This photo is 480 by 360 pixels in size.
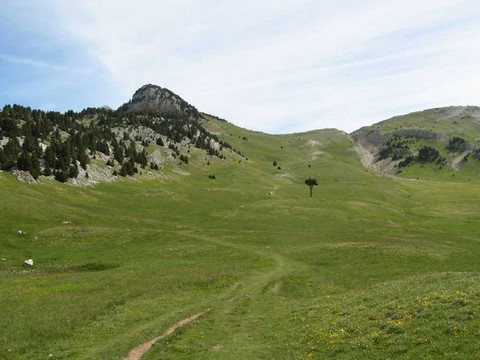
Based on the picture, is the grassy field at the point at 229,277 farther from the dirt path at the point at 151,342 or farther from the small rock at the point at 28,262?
the small rock at the point at 28,262

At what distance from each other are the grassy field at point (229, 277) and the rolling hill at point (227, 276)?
183mm

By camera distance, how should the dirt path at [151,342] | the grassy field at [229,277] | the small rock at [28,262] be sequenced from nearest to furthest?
the grassy field at [229,277] < the dirt path at [151,342] < the small rock at [28,262]

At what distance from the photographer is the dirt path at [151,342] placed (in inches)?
984

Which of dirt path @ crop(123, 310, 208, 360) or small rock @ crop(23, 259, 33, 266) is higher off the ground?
dirt path @ crop(123, 310, 208, 360)

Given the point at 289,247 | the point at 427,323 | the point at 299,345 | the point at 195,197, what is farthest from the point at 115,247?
the point at 195,197

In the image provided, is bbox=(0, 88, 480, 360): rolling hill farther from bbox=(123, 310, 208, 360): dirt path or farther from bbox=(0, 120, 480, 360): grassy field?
bbox=(123, 310, 208, 360): dirt path

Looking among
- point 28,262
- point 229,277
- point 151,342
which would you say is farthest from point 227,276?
point 28,262

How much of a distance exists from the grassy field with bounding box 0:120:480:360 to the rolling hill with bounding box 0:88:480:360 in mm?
183

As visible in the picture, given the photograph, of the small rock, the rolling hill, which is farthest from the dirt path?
the small rock

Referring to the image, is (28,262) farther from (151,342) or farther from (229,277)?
(151,342)

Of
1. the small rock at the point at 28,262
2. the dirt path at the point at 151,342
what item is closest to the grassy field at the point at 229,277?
the dirt path at the point at 151,342

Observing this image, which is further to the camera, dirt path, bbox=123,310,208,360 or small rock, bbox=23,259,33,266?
small rock, bbox=23,259,33,266

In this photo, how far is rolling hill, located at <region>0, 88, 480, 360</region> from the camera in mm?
24812

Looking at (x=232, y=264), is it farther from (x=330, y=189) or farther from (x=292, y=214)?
(x=330, y=189)
